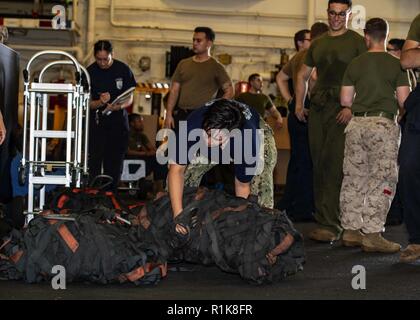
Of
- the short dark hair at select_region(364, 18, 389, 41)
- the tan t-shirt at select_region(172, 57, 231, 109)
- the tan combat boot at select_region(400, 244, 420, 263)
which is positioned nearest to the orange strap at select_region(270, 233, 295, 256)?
the tan combat boot at select_region(400, 244, 420, 263)

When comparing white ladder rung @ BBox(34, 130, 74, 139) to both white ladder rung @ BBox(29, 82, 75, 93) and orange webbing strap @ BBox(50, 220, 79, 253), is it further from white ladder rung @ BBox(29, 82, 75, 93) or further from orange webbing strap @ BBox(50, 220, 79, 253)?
orange webbing strap @ BBox(50, 220, 79, 253)

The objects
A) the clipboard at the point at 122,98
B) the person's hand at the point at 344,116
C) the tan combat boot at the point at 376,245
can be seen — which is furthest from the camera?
the clipboard at the point at 122,98

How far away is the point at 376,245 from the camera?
6617 millimetres

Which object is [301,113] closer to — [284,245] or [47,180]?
[47,180]

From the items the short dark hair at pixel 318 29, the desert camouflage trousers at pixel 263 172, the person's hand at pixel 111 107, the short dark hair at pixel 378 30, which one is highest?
the short dark hair at pixel 318 29

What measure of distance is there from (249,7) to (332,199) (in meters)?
9.61

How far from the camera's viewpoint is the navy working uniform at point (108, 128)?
28.7ft

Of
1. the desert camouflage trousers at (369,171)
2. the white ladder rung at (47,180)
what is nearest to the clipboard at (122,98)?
the white ladder rung at (47,180)

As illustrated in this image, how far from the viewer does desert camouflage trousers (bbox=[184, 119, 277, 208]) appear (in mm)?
5973

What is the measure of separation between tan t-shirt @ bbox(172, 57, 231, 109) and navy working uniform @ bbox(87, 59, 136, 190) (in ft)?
1.97

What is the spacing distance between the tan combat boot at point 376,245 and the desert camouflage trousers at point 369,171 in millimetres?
45

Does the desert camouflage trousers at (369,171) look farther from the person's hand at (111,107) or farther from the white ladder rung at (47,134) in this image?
the person's hand at (111,107)

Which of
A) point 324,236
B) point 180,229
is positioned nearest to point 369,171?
point 324,236
